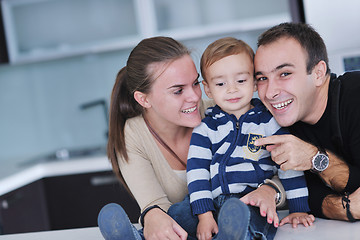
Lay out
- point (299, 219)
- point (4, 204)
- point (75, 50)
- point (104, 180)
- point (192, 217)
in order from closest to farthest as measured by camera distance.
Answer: point (299, 219) < point (192, 217) < point (4, 204) < point (104, 180) < point (75, 50)

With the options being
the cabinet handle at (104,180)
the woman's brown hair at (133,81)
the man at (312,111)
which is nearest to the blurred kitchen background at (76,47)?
the cabinet handle at (104,180)

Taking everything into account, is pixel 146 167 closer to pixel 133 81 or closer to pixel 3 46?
pixel 133 81

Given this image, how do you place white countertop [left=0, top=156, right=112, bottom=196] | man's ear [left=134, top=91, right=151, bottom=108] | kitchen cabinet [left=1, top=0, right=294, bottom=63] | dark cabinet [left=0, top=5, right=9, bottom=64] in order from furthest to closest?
dark cabinet [left=0, top=5, right=9, bottom=64]
kitchen cabinet [left=1, top=0, right=294, bottom=63]
white countertop [left=0, top=156, right=112, bottom=196]
man's ear [left=134, top=91, right=151, bottom=108]

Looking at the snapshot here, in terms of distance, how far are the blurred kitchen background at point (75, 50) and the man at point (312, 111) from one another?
1.46 meters

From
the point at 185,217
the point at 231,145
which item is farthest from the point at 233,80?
the point at 185,217

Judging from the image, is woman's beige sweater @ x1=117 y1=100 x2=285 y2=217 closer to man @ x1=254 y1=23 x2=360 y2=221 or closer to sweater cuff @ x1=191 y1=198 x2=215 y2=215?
sweater cuff @ x1=191 y1=198 x2=215 y2=215

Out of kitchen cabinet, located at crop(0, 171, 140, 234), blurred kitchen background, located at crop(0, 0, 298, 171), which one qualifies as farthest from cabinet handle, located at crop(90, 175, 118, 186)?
blurred kitchen background, located at crop(0, 0, 298, 171)

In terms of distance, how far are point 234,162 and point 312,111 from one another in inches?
12.0

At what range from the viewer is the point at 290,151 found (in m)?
1.39

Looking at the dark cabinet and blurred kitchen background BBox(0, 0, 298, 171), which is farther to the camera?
the dark cabinet

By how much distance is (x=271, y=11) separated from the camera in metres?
3.19

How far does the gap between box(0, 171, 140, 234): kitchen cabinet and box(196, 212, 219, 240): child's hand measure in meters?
1.57

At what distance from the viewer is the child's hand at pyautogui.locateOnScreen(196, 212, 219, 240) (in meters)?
1.36

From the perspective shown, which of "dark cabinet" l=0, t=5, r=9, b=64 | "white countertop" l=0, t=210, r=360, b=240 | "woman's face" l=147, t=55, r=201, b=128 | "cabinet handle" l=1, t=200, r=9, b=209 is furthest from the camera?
"dark cabinet" l=0, t=5, r=9, b=64
